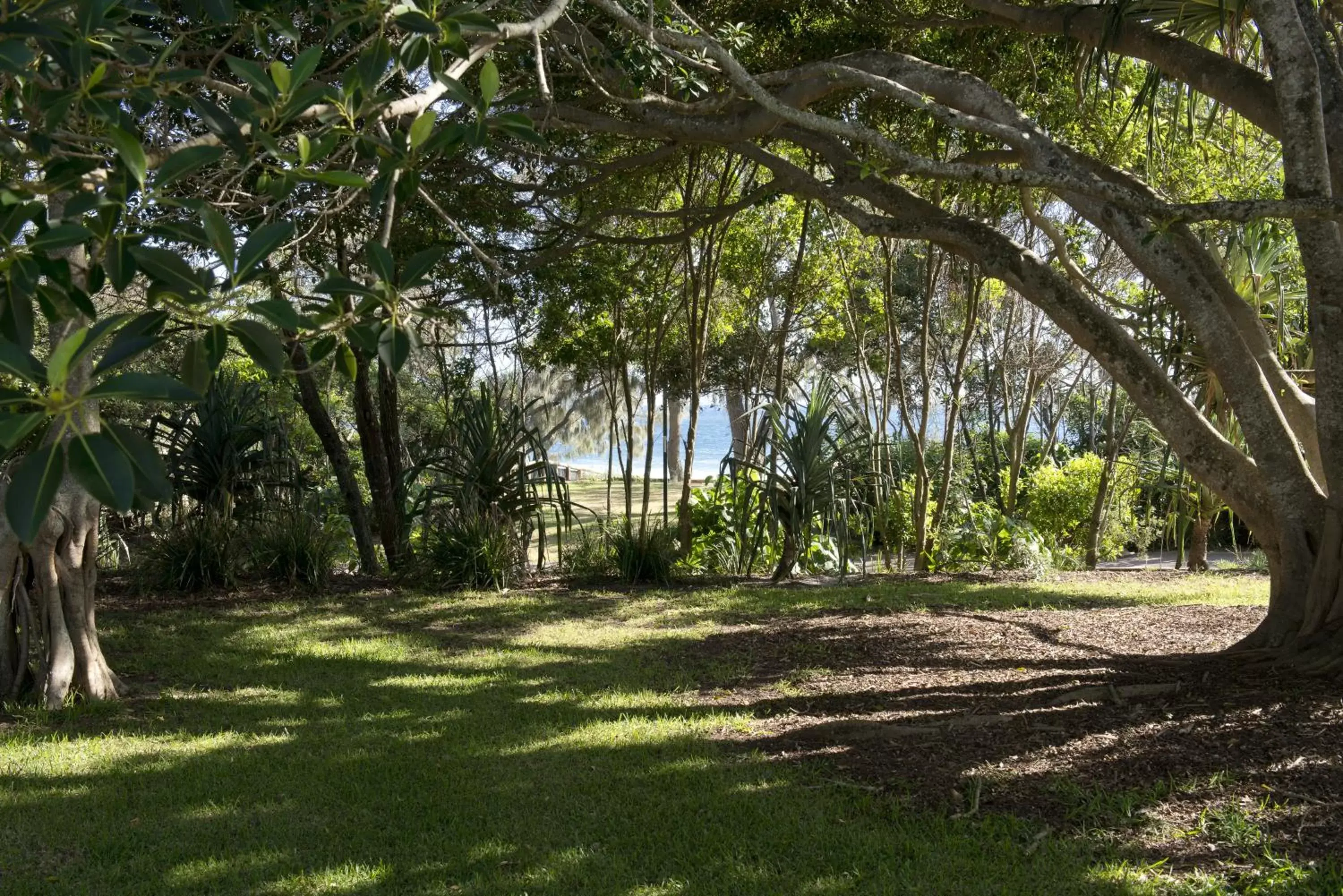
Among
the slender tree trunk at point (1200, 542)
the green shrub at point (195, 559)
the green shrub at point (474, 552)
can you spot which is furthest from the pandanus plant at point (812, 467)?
the green shrub at point (195, 559)

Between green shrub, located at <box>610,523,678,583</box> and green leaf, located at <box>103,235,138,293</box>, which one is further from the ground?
green leaf, located at <box>103,235,138,293</box>

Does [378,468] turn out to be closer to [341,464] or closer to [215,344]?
[341,464]

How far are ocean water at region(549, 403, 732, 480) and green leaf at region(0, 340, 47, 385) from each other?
9.03 m

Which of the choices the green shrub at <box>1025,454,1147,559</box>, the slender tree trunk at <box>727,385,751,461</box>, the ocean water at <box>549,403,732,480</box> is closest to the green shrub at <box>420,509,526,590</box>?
the ocean water at <box>549,403,732,480</box>

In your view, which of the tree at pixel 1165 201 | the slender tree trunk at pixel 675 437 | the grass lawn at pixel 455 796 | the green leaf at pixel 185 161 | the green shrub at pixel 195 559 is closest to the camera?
the green leaf at pixel 185 161

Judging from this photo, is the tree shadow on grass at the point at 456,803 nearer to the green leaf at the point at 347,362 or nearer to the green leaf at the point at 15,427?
the green leaf at the point at 347,362

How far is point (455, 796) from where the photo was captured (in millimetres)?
4266

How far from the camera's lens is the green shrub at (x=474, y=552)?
9.88 metres

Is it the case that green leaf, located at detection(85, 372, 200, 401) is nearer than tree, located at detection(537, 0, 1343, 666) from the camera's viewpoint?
Yes

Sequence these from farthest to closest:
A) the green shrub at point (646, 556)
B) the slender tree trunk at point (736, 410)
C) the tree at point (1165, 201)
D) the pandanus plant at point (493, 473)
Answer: the slender tree trunk at point (736, 410)
the green shrub at point (646, 556)
the pandanus plant at point (493, 473)
the tree at point (1165, 201)

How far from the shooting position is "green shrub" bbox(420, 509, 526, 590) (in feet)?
32.4

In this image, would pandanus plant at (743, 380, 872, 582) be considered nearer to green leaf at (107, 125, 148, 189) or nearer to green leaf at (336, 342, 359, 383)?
green leaf at (336, 342, 359, 383)

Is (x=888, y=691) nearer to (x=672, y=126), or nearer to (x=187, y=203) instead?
(x=672, y=126)

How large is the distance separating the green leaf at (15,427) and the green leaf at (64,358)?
0.17 feet
